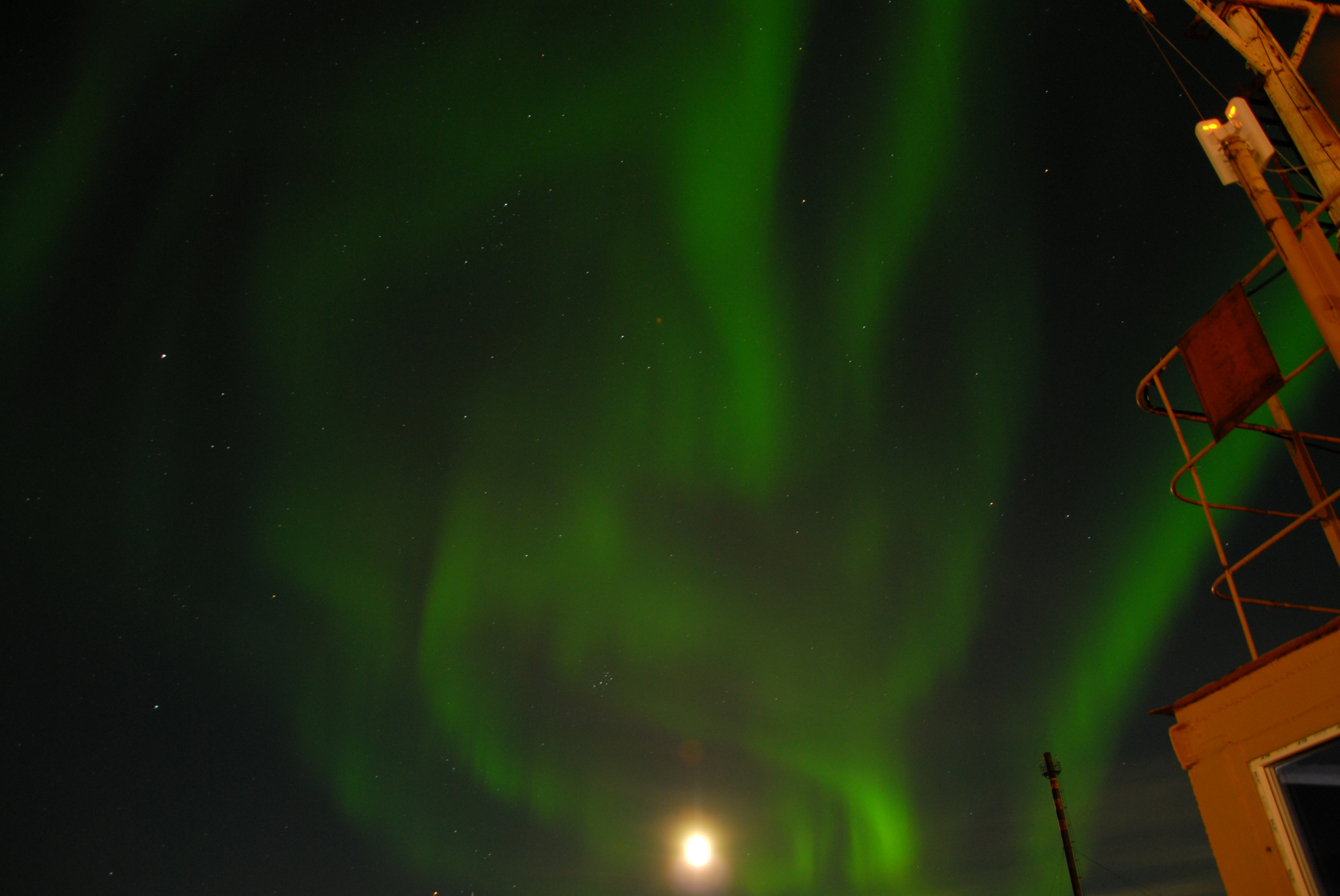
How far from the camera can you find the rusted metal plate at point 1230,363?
17.4 ft

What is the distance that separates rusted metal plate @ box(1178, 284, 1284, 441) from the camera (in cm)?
530

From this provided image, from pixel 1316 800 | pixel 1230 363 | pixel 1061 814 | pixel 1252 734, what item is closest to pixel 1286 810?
pixel 1316 800

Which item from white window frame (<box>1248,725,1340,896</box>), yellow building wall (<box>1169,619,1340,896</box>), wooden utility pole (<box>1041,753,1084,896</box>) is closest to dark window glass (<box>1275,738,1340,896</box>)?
white window frame (<box>1248,725,1340,896</box>)

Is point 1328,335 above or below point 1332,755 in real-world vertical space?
above

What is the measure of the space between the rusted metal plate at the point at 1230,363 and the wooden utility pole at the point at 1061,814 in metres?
19.9

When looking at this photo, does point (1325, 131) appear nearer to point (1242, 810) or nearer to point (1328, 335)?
point (1328, 335)

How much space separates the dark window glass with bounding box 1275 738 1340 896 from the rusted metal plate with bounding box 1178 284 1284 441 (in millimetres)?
2426

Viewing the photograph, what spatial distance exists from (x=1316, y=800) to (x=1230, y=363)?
3.00 meters

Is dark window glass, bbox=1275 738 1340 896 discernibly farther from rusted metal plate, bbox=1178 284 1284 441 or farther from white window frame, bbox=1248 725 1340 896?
rusted metal plate, bbox=1178 284 1284 441

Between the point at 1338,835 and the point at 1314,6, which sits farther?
the point at 1314,6

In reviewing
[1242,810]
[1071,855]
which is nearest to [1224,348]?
[1242,810]

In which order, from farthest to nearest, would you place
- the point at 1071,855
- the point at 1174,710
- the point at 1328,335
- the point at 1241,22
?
the point at 1071,855 → the point at 1241,22 → the point at 1328,335 → the point at 1174,710

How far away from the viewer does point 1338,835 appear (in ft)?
12.7

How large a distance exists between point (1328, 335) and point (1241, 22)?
6.09 m
